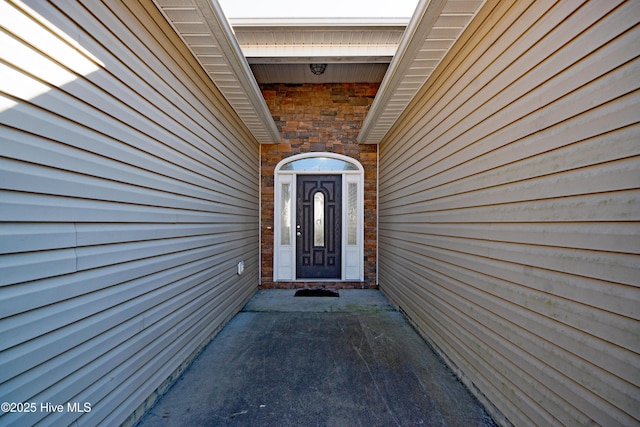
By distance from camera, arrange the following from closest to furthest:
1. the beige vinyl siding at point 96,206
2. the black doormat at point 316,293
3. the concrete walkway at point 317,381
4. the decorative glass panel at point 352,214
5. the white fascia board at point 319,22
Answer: the beige vinyl siding at point 96,206
the concrete walkway at point 317,381
the white fascia board at point 319,22
the black doormat at point 316,293
the decorative glass panel at point 352,214

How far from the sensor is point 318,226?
508 centimetres

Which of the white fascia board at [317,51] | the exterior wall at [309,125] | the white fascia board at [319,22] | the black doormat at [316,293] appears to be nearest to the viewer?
the white fascia board at [319,22]

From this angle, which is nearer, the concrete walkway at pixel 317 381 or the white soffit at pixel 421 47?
the concrete walkway at pixel 317 381

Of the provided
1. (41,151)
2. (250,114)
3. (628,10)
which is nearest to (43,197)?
(41,151)

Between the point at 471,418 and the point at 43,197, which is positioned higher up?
the point at 43,197

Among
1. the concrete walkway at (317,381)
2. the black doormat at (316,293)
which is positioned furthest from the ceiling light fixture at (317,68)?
the concrete walkway at (317,381)

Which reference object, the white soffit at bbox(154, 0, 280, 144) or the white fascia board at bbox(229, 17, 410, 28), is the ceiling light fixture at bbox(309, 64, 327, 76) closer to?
the white fascia board at bbox(229, 17, 410, 28)

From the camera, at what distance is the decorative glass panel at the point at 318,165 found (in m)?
5.00

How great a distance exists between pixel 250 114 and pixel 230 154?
63 centimetres

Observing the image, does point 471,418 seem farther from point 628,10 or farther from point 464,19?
point 464,19

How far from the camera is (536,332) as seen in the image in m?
1.42

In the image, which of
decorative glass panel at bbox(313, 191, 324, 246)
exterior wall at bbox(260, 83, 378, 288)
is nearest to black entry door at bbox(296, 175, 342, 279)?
decorative glass panel at bbox(313, 191, 324, 246)

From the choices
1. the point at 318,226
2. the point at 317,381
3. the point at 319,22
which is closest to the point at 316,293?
the point at 318,226

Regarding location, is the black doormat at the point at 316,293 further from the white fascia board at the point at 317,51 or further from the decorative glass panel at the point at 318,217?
the white fascia board at the point at 317,51
